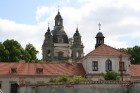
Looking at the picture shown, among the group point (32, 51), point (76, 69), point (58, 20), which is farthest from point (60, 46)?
point (76, 69)

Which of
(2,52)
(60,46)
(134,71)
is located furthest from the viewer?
(60,46)

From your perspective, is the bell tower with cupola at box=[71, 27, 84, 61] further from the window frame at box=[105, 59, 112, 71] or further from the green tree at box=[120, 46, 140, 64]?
the window frame at box=[105, 59, 112, 71]

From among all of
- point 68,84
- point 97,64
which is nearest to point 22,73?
point 97,64

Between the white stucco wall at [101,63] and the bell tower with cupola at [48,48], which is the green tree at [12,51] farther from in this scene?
the bell tower with cupola at [48,48]

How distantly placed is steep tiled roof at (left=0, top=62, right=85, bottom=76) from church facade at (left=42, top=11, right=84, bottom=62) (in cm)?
3739

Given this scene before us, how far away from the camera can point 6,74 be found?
53031 mm

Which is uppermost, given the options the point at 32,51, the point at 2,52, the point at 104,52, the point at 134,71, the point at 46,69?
the point at 32,51

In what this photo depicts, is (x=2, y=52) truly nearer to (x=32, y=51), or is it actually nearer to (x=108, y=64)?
(x=32, y=51)

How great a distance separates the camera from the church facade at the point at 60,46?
96.2 meters

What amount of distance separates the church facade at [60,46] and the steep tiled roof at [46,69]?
37390mm

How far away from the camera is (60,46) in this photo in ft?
323

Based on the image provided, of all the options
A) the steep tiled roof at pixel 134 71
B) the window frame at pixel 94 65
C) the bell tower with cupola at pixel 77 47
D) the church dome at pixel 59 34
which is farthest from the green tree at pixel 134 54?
the window frame at pixel 94 65

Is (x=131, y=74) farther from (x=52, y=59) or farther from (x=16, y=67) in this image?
(x=52, y=59)

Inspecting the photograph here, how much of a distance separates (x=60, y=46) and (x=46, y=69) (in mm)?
42919
